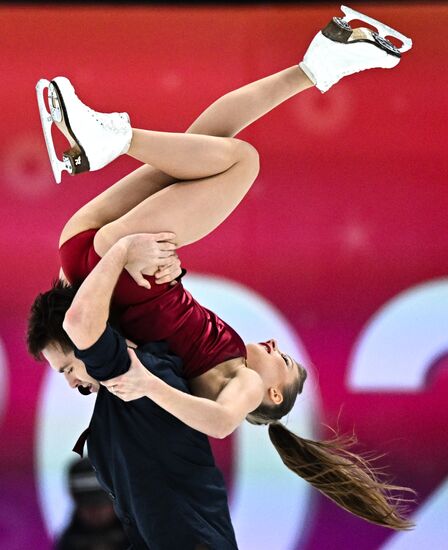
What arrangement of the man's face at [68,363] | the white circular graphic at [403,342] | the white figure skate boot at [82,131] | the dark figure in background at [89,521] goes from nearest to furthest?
the white figure skate boot at [82,131]
the man's face at [68,363]
the dark figure in background at [89,521]
the white circular graphic at [403,342]

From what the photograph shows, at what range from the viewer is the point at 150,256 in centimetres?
262

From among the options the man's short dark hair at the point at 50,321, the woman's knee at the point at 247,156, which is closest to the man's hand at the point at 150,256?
the man's short dark hair at the point at 50,321

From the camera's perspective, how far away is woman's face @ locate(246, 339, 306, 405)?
2934 millimetres

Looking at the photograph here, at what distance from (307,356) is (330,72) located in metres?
1.19

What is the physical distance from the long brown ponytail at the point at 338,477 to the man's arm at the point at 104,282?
74 cm

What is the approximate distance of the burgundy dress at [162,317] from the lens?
8.89 ft

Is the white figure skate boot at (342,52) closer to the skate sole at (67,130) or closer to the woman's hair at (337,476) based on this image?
the skate sole at (67,130)

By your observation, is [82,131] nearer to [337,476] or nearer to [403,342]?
[337,476]

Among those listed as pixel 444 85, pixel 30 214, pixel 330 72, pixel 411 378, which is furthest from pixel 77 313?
pixel 444 85

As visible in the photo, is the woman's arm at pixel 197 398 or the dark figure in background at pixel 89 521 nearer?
the woman's arm at pixel 197 398

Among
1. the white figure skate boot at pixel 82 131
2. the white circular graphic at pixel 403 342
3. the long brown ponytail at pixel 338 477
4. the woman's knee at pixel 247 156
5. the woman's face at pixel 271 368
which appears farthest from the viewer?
the white circular graphic at pixel 403 342

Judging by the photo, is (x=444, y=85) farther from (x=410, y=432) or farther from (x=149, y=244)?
(x=149, y=244)

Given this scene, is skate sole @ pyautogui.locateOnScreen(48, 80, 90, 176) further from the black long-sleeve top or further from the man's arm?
the black long-sleeve top

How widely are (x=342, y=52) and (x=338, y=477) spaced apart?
117cm
